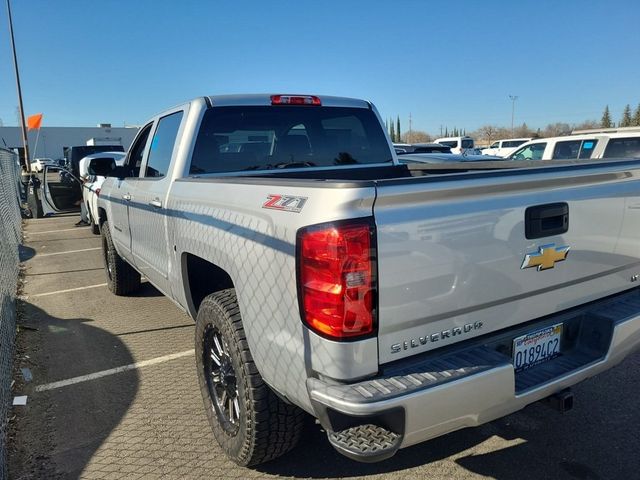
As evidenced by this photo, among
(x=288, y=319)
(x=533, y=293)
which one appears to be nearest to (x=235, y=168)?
(x=288, y=319)

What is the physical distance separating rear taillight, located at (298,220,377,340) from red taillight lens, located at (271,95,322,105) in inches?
85.9

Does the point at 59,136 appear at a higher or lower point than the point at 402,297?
higher

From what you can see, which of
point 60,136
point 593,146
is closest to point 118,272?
point 593,146

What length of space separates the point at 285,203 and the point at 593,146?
10902 millimetres

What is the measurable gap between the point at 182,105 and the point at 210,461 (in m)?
2.53

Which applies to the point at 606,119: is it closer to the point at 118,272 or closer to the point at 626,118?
the point at 626,118

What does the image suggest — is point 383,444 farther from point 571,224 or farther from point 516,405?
point 571,224

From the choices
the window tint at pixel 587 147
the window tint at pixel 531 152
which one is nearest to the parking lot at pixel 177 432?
the window tint at pixel 587 147

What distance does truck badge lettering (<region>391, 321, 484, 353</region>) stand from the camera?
1.99m

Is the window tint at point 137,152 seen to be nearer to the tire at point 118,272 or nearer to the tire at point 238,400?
the tire at point 118,272

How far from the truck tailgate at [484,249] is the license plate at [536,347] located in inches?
3.9

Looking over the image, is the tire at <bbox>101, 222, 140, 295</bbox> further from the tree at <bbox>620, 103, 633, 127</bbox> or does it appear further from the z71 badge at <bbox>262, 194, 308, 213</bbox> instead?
the tree at <bbox>620, 103, 633, 127</bbox>

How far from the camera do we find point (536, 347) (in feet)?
7.92

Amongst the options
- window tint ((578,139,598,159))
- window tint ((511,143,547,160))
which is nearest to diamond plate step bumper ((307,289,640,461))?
window tint ((578,139,598,159))
